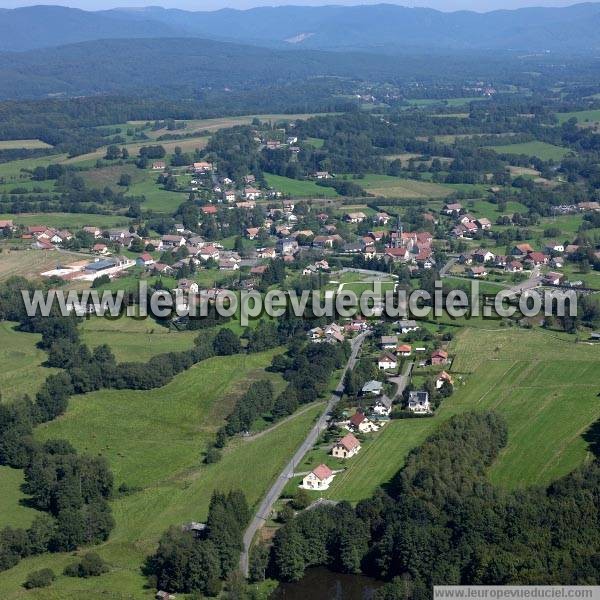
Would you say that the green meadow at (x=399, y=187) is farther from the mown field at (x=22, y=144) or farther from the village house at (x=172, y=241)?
the mown field at (x=22, y=144)

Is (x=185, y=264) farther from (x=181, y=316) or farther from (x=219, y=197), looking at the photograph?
(x=219, y=197)

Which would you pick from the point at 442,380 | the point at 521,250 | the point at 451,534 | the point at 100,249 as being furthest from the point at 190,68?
the point at 451,534

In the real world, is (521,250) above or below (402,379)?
below

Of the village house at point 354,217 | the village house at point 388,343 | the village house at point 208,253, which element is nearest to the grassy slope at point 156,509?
the village house at point 388,343

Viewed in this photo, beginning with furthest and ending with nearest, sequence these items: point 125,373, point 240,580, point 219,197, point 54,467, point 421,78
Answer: point 421,78, point 219,197, point 125,373, point 54,467, point 240,580

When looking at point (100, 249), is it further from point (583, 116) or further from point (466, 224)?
point (583, 116)

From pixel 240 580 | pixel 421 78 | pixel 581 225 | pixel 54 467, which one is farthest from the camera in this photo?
pixel 421 78

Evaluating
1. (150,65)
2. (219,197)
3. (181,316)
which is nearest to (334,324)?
(181,316)
